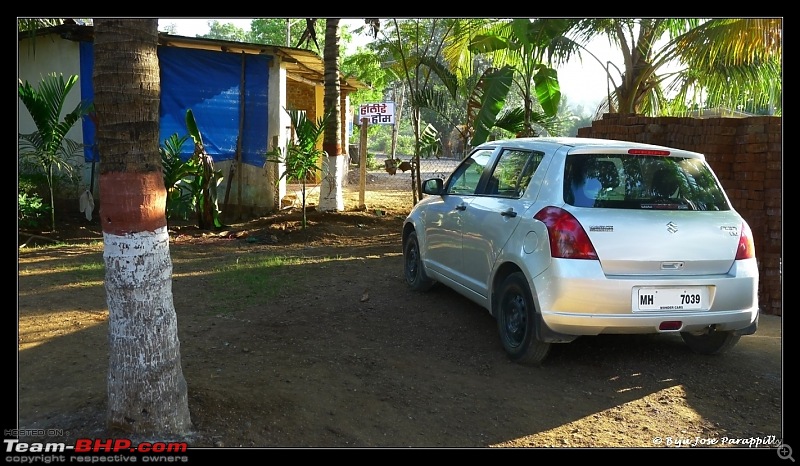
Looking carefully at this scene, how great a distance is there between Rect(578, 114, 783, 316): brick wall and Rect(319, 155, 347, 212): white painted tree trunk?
6.51 m

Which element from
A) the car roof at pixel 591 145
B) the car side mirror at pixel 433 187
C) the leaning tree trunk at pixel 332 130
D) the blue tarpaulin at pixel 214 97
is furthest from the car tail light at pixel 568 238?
the blue tarpaulin at pixel 214 97

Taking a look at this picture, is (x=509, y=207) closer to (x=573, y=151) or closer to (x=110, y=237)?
(x=573, y=151)

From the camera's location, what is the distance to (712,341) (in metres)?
5.23

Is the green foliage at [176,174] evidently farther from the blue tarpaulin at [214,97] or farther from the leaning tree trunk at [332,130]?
the leaning tree trunk at [332,130]

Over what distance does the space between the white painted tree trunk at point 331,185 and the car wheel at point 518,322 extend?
299 inches

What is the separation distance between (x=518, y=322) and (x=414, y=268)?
86.8 inches

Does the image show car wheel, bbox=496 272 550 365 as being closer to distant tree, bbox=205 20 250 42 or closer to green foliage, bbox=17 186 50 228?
green foliage, bbox=17 186 50 228

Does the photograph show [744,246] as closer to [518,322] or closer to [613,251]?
[613,251]

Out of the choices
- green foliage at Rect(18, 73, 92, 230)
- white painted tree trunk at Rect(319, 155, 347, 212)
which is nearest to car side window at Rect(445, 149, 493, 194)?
white painted tree trunk at Rect(319, 155, 347, 212)

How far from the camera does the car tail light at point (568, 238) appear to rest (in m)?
4.46

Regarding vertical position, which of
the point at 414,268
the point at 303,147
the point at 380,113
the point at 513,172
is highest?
the point at 380,113

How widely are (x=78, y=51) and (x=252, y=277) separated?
6656 mm

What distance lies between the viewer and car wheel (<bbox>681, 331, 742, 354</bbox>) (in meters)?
5.13

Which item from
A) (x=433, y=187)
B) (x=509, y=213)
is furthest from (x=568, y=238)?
(x=433, y=187)
